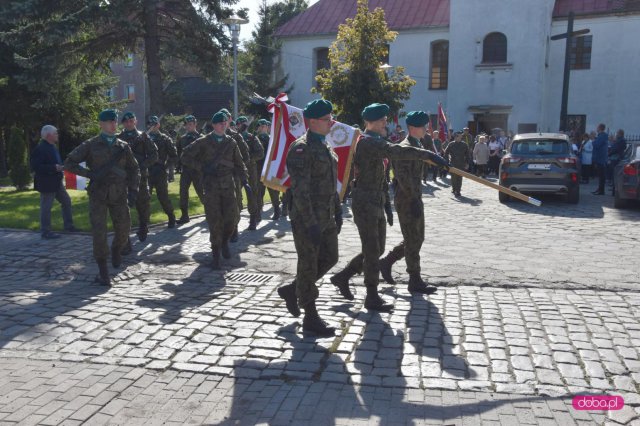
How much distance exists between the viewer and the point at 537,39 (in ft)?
101

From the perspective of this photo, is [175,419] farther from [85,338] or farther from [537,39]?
[537,39]

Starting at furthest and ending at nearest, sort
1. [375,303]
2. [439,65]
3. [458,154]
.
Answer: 1. [439,65]
2. [458,154]
3. [375,303]

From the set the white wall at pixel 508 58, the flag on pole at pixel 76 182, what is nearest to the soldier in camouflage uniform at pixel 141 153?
the flag on pole at pixel 76 182

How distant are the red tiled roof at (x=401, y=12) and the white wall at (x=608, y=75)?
25.9 inches

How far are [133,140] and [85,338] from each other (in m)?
4.91

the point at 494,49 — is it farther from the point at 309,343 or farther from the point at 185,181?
the point at 309,343

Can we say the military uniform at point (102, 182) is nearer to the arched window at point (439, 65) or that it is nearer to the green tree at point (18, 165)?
the green tree at point (18, 165)

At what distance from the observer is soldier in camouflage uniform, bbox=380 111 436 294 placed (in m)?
6.52

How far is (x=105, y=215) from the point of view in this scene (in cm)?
719

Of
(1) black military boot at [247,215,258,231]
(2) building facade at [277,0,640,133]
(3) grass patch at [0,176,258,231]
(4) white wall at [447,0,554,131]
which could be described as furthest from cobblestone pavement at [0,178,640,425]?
(2) building facade at [277,0,640,133]

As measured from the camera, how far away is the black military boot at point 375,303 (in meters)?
5.98

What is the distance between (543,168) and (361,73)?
10.5m

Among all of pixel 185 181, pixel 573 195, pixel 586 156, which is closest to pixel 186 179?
pixel 185 181

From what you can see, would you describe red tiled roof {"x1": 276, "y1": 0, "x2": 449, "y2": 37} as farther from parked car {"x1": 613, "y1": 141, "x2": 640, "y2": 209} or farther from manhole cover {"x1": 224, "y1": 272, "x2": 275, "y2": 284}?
manhole cover {"x1": 224, "y1": 272, "x2": 275, "y2": 284}
